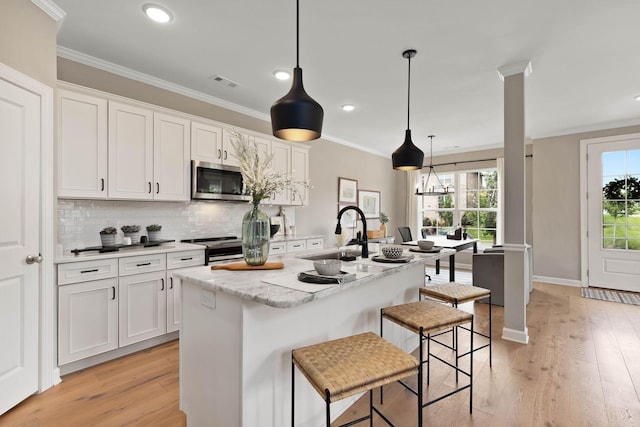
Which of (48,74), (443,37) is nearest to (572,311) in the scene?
(443,37)

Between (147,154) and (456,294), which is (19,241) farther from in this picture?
(456,294)

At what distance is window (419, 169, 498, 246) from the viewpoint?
21.7ft

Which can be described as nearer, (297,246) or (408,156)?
(408,156)

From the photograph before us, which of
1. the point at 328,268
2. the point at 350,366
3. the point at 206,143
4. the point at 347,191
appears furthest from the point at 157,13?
the point at 347,191

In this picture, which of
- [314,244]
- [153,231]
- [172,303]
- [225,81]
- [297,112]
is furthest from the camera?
[314,244]

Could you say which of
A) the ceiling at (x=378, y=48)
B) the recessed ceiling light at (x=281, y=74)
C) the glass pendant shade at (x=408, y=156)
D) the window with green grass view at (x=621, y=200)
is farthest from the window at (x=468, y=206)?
the recessed ceiling light at (x=281, y=74)

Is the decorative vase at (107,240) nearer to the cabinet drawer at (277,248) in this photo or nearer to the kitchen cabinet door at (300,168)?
the cabinet drawer at (277,248)

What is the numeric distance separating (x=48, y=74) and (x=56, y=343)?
202cm

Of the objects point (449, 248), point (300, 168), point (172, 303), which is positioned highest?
point (300, 168)

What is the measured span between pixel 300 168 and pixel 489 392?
3580 mm

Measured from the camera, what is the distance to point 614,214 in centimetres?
499

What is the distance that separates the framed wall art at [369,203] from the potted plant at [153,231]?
417 centimetres

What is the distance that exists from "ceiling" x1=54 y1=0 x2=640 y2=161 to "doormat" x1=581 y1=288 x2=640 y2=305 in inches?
108

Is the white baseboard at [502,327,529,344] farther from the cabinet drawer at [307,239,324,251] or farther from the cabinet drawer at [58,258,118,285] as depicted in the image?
the cabinet drawer at [58,258,118,285]
